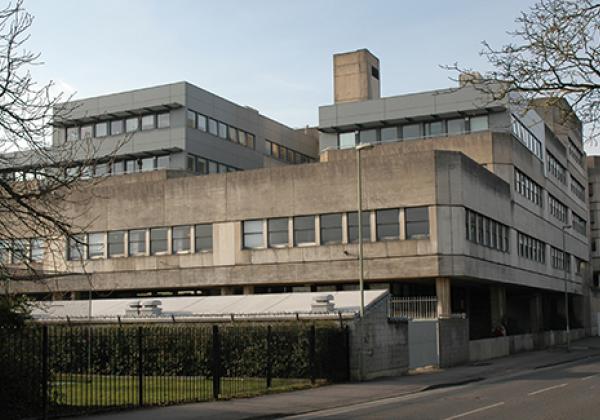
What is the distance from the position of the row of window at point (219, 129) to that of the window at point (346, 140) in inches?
366

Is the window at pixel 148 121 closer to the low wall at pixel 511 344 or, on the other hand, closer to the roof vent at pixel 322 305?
the low wall at pixel 511 344

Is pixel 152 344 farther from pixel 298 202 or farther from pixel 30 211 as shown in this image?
pixel 298 202

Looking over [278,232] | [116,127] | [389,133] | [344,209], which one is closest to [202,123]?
[116,127]

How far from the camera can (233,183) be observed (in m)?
48.9

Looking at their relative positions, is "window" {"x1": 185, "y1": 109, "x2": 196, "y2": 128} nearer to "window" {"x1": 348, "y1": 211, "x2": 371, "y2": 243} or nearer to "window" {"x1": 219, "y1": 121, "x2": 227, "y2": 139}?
"window" {"x1": 219, "y1": 121, "x2": 227, "y2": 139}

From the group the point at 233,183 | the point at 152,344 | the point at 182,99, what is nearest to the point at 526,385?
the point at 152,344

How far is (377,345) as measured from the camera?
31.5 meters

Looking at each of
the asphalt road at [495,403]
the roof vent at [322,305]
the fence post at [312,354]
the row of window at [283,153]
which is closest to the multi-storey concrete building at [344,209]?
the row of window at [283,153]

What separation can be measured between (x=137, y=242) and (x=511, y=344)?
24.4m

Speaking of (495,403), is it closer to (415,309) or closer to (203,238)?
(415,309)

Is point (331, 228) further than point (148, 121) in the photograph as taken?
No

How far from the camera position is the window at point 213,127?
214 ft

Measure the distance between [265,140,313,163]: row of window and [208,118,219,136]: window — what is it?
7.08 metres

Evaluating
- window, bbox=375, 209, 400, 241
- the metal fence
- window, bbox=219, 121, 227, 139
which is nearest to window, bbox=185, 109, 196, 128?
window, bbox=219, 121, 227, 139
